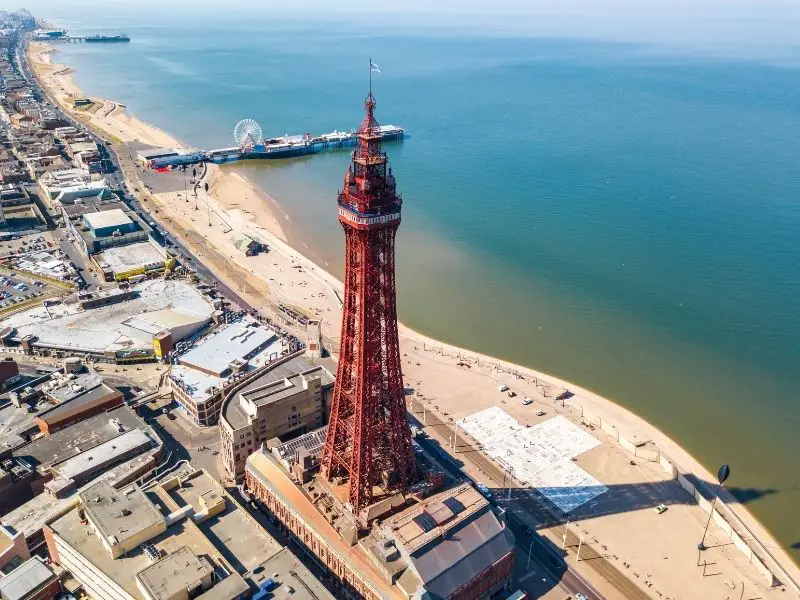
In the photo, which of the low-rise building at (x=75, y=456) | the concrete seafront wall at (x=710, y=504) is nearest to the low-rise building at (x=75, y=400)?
the low-rise building at (x=75, y=456)

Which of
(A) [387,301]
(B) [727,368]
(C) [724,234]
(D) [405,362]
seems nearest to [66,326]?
(D) [405,362]

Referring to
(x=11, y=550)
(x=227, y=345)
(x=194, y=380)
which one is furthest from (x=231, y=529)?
(x=227, y=345)

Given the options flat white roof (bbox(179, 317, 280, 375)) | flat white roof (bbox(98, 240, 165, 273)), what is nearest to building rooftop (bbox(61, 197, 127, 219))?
flat white roof (bbox(98, 240, 165, 273))

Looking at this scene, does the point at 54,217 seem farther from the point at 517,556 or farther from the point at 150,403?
the point at 517,556

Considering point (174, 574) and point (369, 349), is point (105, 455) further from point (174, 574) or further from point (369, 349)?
point (369, 349)

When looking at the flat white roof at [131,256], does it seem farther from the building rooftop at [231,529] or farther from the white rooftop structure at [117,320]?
the building rooftop at [231,529]

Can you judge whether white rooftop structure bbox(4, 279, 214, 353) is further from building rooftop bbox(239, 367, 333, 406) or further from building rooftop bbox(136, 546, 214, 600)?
building rooftop bbox(136, 546, 214, 600)
